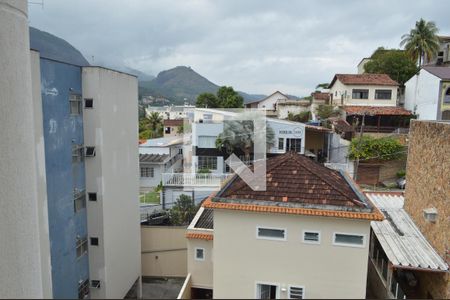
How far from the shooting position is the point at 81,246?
1045cm

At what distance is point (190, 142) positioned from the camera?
912 inches

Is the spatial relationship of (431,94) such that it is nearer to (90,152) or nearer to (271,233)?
(271,233)

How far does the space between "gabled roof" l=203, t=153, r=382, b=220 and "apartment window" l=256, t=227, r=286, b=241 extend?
1.33ft

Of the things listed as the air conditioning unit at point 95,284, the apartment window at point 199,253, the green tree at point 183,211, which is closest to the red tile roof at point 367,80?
the green tree at point 183,211

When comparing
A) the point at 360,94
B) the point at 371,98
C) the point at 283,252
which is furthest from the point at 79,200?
the point at 371,98

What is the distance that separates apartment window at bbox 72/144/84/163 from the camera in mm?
9852

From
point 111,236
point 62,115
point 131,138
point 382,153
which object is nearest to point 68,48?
point 62,115

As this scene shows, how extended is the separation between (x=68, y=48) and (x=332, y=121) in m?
20.0

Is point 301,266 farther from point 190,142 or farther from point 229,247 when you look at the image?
point 190,142

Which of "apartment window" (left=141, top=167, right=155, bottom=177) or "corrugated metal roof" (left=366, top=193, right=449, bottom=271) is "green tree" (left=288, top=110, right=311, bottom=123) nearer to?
"apartment window" (left=141, top=167, right=155, bottom=177)

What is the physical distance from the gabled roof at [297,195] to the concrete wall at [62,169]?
15.4 ft

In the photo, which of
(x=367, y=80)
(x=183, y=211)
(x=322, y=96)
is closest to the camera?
(x=183, y=211)

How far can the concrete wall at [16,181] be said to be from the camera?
2320mm

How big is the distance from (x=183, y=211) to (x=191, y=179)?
246 cm
